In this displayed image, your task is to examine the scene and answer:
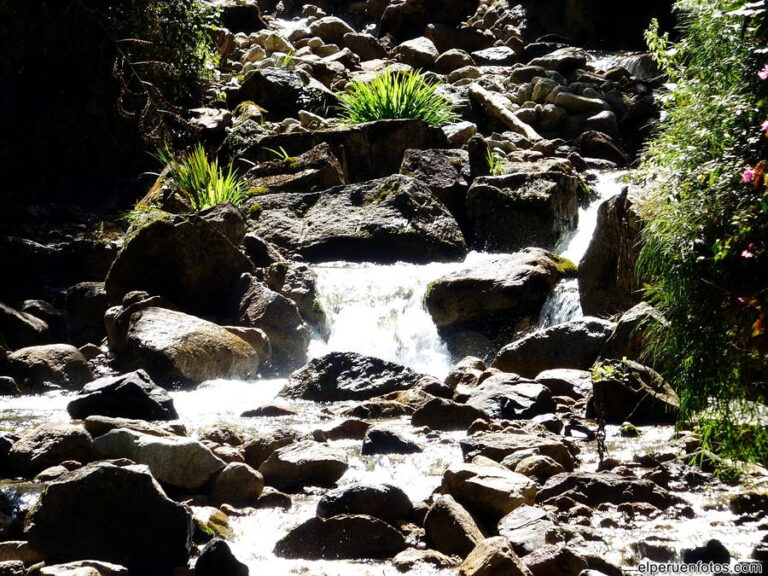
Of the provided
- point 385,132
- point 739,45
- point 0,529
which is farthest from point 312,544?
point 385,132

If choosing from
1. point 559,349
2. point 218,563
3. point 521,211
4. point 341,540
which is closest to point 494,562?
point 341,540

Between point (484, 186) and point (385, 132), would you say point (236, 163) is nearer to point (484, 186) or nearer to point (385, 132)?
point (385, 132)

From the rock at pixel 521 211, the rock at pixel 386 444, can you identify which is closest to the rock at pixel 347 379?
the rock at pixel 386 444

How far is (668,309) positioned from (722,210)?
23.3 inches

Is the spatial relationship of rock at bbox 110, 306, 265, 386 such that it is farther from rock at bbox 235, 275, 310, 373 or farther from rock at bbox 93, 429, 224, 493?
rock at bbox 93, 429, 224, 493

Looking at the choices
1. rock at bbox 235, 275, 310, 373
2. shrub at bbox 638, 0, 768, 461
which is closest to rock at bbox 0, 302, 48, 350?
rock at bbox 235, 275, 310, 373

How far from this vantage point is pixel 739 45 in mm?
3969

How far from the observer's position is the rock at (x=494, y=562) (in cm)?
346

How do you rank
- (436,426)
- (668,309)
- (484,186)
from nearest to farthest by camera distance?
(668,309) → (436,426) → (484,186)

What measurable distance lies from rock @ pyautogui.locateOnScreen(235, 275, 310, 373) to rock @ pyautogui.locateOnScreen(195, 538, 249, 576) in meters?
6.08

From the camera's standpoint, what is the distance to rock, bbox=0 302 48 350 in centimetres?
966

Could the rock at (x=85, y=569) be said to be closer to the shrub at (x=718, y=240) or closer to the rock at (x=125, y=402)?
the shrub at (x=718, y=240)

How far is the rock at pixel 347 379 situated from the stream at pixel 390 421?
239 millimetres

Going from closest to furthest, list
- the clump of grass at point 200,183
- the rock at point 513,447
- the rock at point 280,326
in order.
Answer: the rock at point 513,447
the rock at point 280,326
the clump of grass at point 200,183
